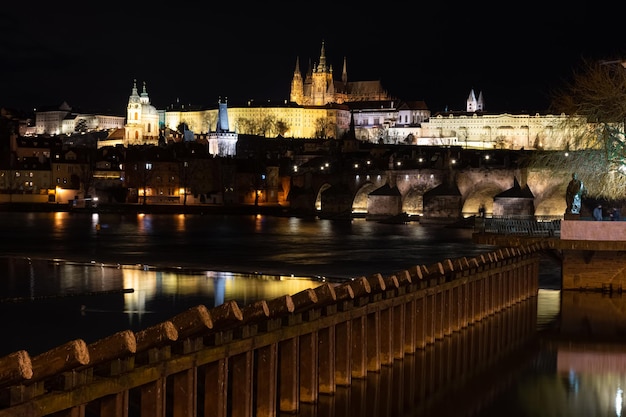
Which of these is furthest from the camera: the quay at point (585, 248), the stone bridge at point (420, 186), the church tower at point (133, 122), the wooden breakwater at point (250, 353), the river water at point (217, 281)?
the church tower at point (133, 122)

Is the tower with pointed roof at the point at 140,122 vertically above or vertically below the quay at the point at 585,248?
above

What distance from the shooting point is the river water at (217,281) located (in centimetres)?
1736

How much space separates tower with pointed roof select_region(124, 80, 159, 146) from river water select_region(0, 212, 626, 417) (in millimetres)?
109768

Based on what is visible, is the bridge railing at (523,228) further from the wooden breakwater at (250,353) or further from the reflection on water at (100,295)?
the wooden breakwater at (250,353)

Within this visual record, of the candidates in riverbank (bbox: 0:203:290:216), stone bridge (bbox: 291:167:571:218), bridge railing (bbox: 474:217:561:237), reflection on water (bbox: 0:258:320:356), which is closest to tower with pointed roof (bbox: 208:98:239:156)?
stone bridge (bbox: 291:167:571:218)

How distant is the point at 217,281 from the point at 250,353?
62.4 feet

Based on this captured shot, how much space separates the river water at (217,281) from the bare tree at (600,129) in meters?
3.37

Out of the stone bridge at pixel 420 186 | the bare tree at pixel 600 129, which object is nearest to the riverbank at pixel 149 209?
the stone bridge at pixel 420 186

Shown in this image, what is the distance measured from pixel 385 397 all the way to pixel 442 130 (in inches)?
6851

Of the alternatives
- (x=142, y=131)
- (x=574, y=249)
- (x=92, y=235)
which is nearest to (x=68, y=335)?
(x=574, y=249)

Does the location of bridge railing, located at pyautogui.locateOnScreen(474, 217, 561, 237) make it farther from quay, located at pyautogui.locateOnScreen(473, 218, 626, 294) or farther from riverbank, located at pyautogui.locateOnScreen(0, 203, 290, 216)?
riverbank, located at pyautogui.locateOnScreen(0, 203, 290, 216)

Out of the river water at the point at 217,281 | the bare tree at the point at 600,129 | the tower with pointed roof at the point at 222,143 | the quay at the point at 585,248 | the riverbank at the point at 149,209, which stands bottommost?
the river water at the point at 217,281

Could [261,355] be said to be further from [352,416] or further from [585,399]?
[585,399]

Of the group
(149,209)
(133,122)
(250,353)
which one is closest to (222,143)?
(133,122)
